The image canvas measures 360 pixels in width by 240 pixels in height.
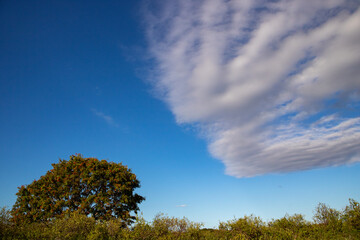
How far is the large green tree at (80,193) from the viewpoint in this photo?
109ft

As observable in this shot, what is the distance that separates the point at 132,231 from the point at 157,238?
7.45ft

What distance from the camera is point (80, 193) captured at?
113ft

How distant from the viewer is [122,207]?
34.8 metres

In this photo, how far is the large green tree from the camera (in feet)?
109

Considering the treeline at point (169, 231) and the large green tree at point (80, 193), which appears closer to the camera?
the treeline at point (169, 231)

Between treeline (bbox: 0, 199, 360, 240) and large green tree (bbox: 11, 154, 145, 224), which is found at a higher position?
large green tree (bbox: 11, 154, 145, 224)

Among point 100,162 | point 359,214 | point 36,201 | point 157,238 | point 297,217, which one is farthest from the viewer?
point 100,162

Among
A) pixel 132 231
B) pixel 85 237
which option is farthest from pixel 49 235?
pixel 132 231

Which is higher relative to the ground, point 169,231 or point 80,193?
point 80,193

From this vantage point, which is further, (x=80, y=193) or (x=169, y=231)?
(x=80, y=193)

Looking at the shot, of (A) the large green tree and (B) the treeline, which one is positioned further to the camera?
(A) the large green tree

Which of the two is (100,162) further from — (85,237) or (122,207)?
(85,237)

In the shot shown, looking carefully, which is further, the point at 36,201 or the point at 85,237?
the point at 36,201

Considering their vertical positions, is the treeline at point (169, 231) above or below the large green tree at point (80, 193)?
below
